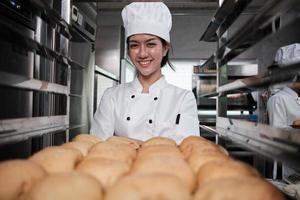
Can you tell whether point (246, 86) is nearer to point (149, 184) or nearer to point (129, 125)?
point (149, 184)

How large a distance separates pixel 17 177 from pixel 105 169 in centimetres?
14

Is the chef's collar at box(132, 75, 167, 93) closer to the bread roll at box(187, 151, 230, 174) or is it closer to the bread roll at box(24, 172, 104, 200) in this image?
the bread roll at box(187, 151, 230, 174)

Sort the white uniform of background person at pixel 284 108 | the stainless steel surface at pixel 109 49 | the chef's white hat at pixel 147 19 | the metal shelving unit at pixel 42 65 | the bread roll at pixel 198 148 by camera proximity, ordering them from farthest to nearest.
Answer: the stainless steel surface at pixel 109 49
the white uniform of background person at pixel 284 108
the chef's white hat at pixel 147 19
the metal shelving unit at pixel 42 65
the bread roll at pixel 198 148

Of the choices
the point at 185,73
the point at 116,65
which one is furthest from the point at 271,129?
the point at 185,73

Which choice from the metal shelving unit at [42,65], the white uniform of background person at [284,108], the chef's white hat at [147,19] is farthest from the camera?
the white uniform of background person at [284,108]

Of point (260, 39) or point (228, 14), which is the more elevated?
point (228, 14)

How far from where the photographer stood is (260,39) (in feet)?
2.18

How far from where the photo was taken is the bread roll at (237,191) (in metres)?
0.44

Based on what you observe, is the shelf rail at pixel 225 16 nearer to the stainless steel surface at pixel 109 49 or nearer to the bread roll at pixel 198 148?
the bread roll at pixel 198 148

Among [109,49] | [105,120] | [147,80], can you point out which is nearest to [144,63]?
[147,80]

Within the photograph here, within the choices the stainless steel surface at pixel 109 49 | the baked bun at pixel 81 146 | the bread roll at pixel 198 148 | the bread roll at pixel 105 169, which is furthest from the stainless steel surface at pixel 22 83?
the stainless steel surface at pixel 109 49

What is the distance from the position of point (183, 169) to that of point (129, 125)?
1022mm

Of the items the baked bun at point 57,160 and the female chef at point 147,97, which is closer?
the baked bun at point 57,160

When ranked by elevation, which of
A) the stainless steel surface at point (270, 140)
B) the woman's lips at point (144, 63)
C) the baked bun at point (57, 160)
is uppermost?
the woman's lips at point (144, 63)
